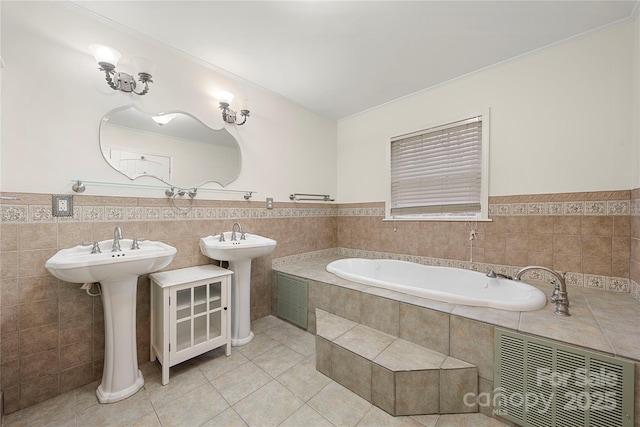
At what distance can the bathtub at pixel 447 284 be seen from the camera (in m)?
1.55

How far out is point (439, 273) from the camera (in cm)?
239

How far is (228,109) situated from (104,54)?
90 cm

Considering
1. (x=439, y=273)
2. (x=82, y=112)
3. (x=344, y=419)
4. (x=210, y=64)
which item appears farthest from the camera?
(x=439, y=273)

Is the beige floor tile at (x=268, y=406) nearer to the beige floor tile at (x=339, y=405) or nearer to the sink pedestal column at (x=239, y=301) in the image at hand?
the beige floor tile at (x=339, y=405)

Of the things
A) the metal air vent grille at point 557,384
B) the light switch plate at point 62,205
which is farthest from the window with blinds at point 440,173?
the light switch plate at point 62,205

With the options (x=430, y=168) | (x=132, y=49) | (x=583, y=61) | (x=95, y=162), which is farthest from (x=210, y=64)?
(x=583, y=61)

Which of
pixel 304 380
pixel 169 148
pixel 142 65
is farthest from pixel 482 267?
pixel 142 65

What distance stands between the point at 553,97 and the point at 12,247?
12.9 feet

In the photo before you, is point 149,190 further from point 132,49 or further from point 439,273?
point 439,273

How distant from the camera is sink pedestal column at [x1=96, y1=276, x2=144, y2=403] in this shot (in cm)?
145

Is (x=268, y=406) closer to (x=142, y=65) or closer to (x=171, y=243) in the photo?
(x=171, y=243)

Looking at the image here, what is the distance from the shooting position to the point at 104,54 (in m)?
1.54

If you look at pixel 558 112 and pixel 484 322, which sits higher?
pixel 558 112

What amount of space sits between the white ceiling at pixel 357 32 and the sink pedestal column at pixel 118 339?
1809 mm
